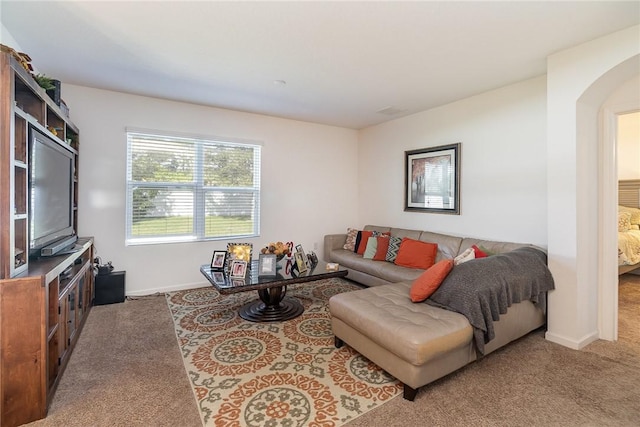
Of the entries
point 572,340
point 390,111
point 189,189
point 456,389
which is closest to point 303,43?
point 390,111

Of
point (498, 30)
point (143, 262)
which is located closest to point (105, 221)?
point (143, 262)

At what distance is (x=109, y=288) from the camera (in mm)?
3508

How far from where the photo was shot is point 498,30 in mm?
2270

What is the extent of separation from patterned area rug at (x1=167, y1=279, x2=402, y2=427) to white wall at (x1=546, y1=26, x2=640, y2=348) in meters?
1.75

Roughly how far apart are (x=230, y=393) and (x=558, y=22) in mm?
3432

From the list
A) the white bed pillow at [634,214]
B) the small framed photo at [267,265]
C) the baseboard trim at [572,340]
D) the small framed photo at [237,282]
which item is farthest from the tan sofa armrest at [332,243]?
the white bed pillow at [634,214]

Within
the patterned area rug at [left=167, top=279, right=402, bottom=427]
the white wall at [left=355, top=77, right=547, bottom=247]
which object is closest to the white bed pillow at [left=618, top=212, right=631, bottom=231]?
the white wall at [left=355, top=77, right=547, bottom=247]

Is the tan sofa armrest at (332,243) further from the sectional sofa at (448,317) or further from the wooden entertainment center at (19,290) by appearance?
the wooden entertainment center at (19,290)

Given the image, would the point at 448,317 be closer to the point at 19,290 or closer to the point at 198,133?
the point at 19,290

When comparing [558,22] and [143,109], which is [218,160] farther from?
[558,22]

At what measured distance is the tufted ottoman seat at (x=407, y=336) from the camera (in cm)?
183

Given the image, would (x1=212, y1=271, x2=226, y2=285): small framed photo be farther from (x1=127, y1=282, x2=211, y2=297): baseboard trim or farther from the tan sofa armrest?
the tan sofa armrest

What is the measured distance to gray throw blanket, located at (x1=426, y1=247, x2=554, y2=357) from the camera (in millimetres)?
2076

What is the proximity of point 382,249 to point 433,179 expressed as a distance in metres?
1.23
